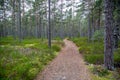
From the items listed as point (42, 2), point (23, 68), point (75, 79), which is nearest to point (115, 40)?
point (75, 79)

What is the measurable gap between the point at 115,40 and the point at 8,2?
28131mm

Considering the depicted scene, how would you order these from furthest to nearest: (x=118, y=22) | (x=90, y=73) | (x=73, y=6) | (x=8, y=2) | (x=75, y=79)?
1. (x=73, y=6)
2. (x=8, y=2)
3. (x=118, y=22)
4. (x=90, y=73)
5. (x=75, y=79)

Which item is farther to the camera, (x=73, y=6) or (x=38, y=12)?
(x=73, y=6)

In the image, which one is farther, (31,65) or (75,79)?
(31,65)

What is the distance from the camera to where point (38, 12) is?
4422 cm

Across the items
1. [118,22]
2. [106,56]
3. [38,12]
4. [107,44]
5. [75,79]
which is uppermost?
[38,12]

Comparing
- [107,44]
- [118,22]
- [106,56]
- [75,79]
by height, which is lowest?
[75,79]

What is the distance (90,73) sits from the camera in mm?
10312

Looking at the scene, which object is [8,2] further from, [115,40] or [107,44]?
[107,44]

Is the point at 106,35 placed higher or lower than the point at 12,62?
higher

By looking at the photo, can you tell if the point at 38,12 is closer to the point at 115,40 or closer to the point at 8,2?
the point at 8,2

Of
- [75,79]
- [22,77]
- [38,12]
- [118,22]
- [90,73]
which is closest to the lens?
[22,77]

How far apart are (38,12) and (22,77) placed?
37.0 meters

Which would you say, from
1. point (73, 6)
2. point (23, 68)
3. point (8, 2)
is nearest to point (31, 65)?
point (23, 68)
